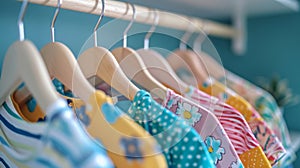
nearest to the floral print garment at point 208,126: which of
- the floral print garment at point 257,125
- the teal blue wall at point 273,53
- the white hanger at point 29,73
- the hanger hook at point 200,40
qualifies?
the floral print garment at point 257,125

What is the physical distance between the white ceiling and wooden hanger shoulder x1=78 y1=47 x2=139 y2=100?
Answer: 53 cm

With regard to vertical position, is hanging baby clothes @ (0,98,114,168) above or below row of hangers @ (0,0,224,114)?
below

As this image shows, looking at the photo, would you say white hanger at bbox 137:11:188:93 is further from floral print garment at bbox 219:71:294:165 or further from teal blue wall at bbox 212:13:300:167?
teal blue wall at bbox 212:13:300:167

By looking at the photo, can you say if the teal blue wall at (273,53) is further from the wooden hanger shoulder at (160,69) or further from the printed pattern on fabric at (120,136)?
the printed pattern on fabric at (120,136)

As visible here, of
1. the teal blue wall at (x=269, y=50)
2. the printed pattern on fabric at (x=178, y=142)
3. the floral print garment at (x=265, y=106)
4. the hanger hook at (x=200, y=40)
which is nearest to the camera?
the printed pattern on fabric at (x=178, y=142)

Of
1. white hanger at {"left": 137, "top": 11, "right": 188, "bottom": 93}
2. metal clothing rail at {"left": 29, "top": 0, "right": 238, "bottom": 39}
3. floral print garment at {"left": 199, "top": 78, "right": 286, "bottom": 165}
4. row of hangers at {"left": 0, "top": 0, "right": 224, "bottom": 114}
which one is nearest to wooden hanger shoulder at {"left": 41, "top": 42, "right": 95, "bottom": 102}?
row of hangers at {"left": 0, "top": 0, "right": 224, "bottom": 114}

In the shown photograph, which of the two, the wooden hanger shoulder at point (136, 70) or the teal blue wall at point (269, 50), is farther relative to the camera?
the teal blue wall at point (269, 50)

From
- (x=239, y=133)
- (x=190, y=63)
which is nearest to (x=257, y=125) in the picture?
(x=239, y=133)

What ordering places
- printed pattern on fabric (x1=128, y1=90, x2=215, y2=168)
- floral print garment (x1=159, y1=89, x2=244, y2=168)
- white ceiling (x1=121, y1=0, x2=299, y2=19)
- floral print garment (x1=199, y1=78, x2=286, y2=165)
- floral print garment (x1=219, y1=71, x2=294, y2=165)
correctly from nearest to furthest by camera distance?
printed pattern on fabric (x1=128, y1=90, x2=215, y2=168)
floral print garment (x1=159, y1=89, x2=244, y2=168)
floral print garment (x1=199, y1=78, x2=286, y2=165)
floral print garment (x1=219, y1=71, x2=294, y2=165)
white ceiling (x1=121, y1=0, x2=299, y2=19)

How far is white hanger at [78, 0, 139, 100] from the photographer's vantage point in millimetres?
608

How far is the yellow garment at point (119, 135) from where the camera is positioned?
17.4 inches

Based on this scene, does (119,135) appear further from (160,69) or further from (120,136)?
(160,69)

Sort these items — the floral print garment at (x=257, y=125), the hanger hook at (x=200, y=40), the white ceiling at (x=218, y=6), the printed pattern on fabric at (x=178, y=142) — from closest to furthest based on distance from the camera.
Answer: the printed pattern on fabric at (x=178, y=142) < the floral print garment at (x=257, y=125) < the hanger hook at (x=200, y=40) < the white ceiling at (x=218, y=6)

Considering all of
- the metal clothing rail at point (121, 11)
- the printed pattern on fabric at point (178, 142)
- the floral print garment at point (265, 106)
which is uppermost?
the metal clothing rail at point (121, 11)
